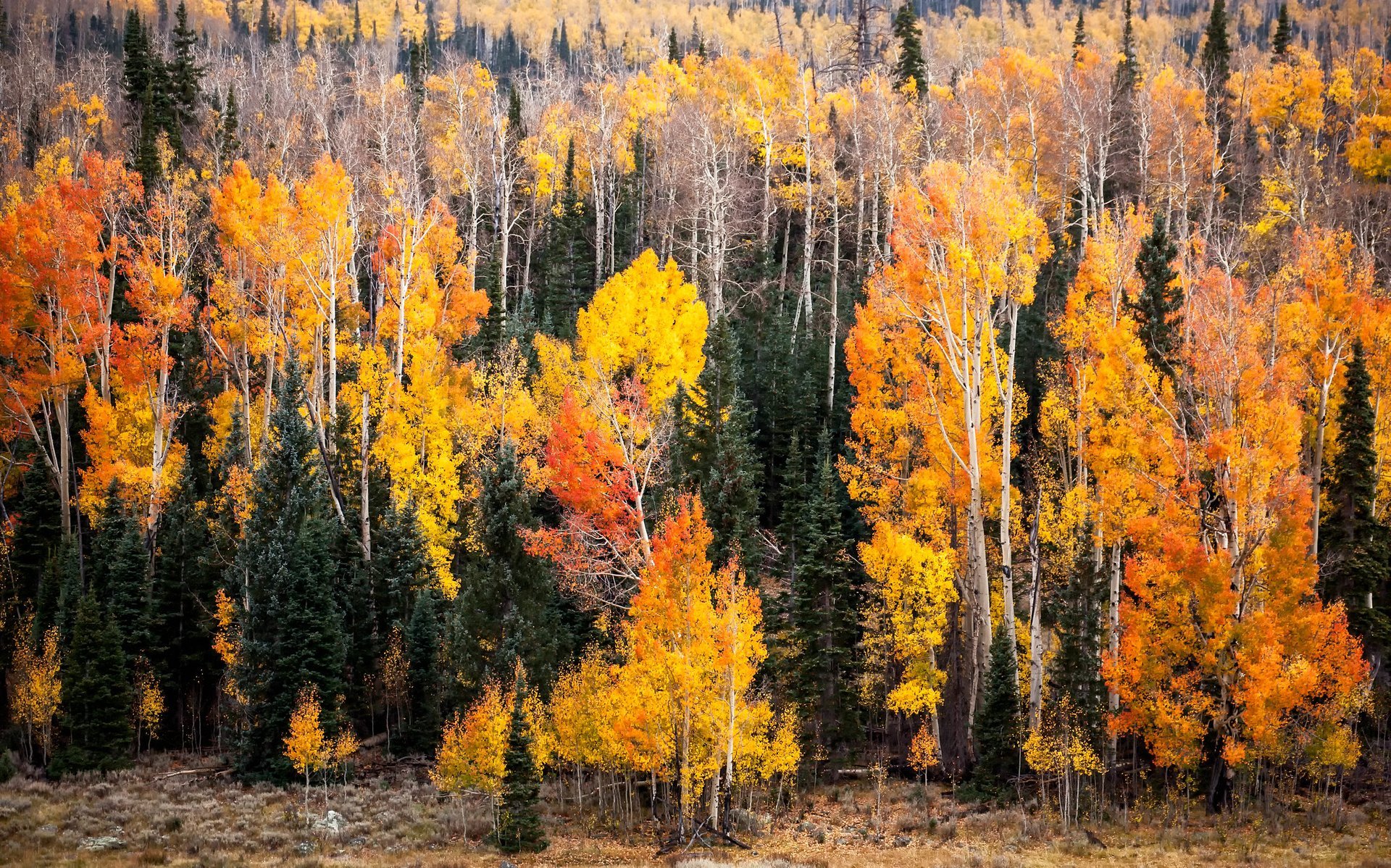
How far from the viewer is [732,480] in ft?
108

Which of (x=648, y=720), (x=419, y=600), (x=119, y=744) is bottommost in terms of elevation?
(x=119, y=744)

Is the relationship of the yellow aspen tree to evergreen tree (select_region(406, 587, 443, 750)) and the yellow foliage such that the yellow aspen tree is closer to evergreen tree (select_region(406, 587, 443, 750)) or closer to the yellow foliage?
evergreen tree (select_region(406, 587, 443, 750))

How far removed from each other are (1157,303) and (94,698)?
3593 centimetres

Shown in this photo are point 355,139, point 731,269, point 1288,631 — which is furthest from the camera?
point 731,269

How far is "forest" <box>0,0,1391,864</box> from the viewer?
26047 millimetres

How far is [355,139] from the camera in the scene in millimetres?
45000

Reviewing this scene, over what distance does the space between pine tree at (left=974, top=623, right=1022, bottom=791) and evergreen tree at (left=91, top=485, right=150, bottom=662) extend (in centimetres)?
2957

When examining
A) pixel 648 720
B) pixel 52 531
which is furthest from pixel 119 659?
pixel 648 720

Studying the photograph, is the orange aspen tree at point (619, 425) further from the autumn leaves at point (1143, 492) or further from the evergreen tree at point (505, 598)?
the autumn leaves at point (1143, 492)

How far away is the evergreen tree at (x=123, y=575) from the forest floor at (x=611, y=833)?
654 centimetres

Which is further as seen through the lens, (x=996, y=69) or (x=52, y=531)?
(x=996, y=69)

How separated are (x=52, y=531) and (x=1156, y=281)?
139ft

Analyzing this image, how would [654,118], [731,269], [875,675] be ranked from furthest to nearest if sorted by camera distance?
[654,118]
[731,269]
[875,675]

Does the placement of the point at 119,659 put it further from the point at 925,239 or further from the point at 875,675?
the point at 925,239
